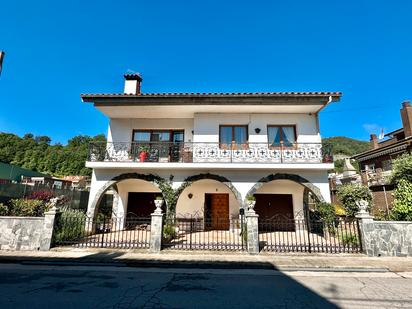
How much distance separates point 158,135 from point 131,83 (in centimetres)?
358

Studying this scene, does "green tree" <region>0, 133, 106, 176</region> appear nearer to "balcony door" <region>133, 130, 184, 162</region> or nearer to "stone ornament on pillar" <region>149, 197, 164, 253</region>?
"balcony door" <region>133, 130, 184, 162</region>

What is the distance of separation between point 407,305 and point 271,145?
8982mm

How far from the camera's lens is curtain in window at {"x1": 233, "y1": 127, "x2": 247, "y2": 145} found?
500 inches

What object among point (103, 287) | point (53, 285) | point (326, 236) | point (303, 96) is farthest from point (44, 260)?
point (303, 96)

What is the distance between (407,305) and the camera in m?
4.00

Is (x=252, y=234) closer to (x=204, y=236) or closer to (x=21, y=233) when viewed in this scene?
(x=204, y=236)

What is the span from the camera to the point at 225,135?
42.2ft

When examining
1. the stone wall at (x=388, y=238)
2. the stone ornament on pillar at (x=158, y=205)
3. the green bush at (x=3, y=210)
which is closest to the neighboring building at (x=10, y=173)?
the green bush at (x=3, y=210)

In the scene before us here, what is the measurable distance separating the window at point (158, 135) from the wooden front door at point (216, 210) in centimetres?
385

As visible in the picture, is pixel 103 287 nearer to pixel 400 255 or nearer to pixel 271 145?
pixel 400 255

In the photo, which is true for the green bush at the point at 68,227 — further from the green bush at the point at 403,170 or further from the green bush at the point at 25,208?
the green bush at the point at 403,170

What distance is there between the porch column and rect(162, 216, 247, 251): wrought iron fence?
46 cm

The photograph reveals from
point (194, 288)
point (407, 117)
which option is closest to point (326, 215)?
point (194, 288)

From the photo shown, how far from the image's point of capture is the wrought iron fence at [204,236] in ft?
27.4
